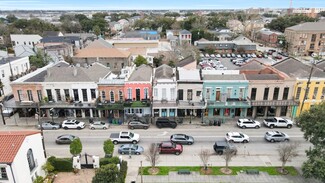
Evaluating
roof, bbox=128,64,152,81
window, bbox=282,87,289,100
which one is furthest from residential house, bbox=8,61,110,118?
window, bbox=282,87,289,100

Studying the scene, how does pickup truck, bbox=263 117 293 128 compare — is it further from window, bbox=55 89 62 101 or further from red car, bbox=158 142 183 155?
window, bbox=55 89 62 101

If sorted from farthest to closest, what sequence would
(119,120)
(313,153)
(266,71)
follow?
1. (266,71)
2. (119,120)
3. (313,153)

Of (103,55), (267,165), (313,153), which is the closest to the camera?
(313,153)

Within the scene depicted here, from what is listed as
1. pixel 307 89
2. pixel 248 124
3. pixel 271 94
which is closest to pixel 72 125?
pixel 248 124

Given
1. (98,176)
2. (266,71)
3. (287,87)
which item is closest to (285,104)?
(287,87)

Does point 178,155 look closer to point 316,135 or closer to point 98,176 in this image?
point 98,176

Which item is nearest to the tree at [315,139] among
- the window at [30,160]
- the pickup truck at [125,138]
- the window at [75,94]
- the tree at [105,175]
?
the tree at [105,175]

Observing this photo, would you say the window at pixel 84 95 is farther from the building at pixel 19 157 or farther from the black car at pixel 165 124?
the building at pixel 19 157
